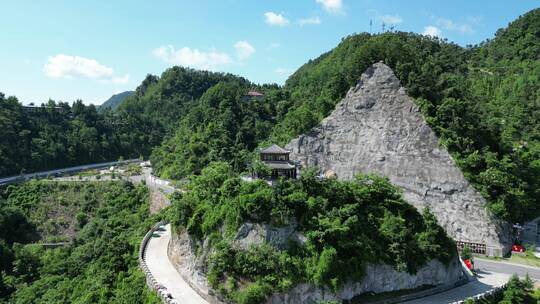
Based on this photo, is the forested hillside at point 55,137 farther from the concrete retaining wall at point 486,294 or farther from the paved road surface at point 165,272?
the concrete retaining wall at point 486,294

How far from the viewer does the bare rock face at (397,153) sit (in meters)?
41.1

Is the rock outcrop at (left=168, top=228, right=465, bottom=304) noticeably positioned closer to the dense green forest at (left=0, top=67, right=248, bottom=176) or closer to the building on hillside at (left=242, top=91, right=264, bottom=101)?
the building on hillside at (left=242, top=91, right=264, bottom=101)

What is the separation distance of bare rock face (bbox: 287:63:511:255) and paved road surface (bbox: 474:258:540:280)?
2.06 m

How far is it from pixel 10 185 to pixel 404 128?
51.0 m

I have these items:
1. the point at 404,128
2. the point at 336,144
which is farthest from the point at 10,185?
the point at 404,128


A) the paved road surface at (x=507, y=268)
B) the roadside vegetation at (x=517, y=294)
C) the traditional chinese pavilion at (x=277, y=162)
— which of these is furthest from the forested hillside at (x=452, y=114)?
the traditional chinese pavilion at (x=277, y=162)

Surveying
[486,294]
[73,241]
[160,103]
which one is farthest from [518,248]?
[160,103]

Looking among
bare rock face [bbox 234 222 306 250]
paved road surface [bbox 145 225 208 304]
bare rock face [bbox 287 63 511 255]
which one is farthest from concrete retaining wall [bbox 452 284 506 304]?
paved road surface [bbox 145 225 208 304]

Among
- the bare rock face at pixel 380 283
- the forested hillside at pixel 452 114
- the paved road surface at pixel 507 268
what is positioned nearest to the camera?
the bare rock face at pixel 380 283

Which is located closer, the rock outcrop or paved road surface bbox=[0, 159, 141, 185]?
the rock outcrop

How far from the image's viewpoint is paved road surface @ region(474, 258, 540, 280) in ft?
116

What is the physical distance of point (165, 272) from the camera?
3080 cm

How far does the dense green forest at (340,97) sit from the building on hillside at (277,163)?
1780cm

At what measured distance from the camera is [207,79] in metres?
122
